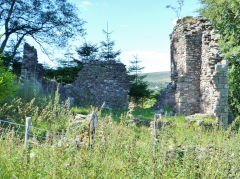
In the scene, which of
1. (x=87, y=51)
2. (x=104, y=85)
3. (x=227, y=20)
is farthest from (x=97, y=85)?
A: (x=227, y=20)

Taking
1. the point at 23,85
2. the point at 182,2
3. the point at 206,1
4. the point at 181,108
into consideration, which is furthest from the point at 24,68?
the point at 182,2

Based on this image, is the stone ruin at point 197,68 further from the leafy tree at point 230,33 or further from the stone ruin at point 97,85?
the stone ruin at point 97,85

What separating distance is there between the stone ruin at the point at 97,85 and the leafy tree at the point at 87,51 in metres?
4.40

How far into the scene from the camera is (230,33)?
1313cm

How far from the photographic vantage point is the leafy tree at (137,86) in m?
18.4

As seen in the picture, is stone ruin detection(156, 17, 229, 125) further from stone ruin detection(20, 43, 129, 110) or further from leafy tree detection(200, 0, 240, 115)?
stone ruin detection(20, 43, 129, 110)

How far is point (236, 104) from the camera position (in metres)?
12.4

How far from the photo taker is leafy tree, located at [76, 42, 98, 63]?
20109 mm

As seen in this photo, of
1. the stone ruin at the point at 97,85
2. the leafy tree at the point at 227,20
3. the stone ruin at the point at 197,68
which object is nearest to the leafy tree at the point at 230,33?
the leafy tree at the point at 227,20

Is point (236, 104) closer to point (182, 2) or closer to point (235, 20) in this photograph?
point (235, 20)

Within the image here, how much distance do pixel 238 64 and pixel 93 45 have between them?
11580mm

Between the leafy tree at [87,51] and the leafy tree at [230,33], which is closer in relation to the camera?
the leafy tree at [230,33]

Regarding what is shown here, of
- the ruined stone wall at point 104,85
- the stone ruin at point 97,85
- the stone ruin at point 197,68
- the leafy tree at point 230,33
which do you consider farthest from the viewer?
the ruined stone wall at point 104,85

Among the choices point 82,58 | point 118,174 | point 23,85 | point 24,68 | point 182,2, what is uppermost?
point 182,2
